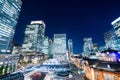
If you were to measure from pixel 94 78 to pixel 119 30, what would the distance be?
6599 inches

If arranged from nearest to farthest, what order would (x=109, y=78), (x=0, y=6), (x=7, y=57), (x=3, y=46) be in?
(x=109, y=78) < (x=7, y=57) < (x=0, y=6) < (x=3, y=46)

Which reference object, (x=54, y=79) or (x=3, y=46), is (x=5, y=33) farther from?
(x=54, y=79)

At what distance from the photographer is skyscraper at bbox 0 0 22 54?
137500mm

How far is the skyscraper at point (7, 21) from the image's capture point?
13750 cm

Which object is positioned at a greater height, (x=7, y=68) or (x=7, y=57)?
(x=7, y=57)

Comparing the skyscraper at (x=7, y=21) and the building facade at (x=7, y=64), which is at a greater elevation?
the skyscraper at (x=7, y=21)

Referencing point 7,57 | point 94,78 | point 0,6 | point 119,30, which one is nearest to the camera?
point 94,78

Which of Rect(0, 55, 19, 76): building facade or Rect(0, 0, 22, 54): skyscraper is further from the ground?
Rect(0, 0, 22, 54): skyscraper

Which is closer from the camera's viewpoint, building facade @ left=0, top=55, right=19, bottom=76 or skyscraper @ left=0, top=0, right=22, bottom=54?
building facade @ left=0, top=55, right=19, bottom=76

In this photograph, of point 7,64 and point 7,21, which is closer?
point 7,64

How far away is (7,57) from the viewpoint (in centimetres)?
9388

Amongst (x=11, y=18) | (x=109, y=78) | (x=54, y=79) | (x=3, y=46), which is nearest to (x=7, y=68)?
(x=54, y=79)

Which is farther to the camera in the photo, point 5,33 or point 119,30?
point 119,30

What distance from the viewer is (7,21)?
149 m
